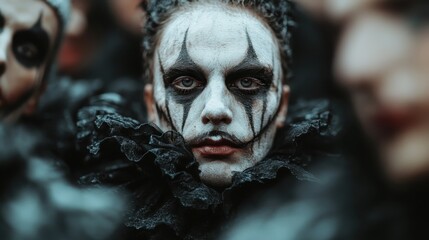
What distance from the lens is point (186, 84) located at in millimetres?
2121

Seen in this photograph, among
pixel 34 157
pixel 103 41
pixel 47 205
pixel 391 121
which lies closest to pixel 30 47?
pixel 34 157

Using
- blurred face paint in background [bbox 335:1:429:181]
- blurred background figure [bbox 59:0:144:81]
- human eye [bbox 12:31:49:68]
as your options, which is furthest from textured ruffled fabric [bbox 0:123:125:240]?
blurred background figure [bbox 59:0:144:81]

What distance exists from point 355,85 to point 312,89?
4.74 ft

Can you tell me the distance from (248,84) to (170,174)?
319 millimetres

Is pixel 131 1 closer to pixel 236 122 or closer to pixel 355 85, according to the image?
pixel 236 122

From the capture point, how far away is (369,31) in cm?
151

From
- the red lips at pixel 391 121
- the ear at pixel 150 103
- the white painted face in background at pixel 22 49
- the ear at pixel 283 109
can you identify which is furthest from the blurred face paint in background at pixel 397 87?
the white painted face in background at pixel 22 49

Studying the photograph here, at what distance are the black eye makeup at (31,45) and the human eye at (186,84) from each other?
0.57 meters

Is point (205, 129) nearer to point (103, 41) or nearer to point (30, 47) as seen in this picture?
point (30, 47)

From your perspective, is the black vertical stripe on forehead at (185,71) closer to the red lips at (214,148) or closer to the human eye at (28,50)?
the red lips at (214,148)

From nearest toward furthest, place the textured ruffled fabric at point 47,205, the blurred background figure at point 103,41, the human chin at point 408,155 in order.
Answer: the human chin at point 408,155, the textured ruffled fabric at point 47,205, the blurred background figure at point 103,41

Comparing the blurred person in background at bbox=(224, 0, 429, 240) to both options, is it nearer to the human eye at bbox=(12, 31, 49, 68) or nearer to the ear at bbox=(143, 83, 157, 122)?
the ear at bbox=(143, 83, 157, 122)

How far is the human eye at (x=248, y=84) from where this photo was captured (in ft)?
6.89

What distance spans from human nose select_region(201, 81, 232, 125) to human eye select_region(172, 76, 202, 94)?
0.06 meters
